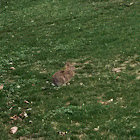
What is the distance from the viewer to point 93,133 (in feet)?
38.3

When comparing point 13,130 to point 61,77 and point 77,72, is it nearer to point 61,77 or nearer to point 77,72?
point 61,77

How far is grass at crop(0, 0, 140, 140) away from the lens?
12.4 m

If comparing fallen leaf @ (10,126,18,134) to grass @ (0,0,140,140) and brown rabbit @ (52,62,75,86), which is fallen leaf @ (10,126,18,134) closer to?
grass @ (0,0,140,140)

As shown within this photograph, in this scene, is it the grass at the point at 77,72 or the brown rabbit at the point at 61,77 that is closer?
the grass at the point at 77,72

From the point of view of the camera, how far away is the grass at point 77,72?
12.4 meters

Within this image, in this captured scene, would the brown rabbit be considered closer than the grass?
No

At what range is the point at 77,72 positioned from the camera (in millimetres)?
19109

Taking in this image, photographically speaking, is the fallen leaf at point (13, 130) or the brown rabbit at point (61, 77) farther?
the brown rabbit at point (61, 77)

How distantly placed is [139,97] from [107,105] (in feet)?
6.04

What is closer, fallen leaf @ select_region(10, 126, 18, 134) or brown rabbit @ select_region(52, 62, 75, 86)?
fallen leaf @ select_region(10, 126, 18, 134)

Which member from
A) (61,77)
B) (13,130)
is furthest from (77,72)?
(13,130)

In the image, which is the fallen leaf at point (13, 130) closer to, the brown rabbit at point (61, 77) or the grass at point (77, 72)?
the grass at point (77, 72)

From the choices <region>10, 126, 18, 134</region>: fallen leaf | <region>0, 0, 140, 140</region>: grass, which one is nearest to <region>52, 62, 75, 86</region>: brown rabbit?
<region>0, 0, 140, 140</region>: grass

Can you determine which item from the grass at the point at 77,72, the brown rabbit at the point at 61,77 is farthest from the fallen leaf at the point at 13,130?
the brown rabbit at the point at 61,77
